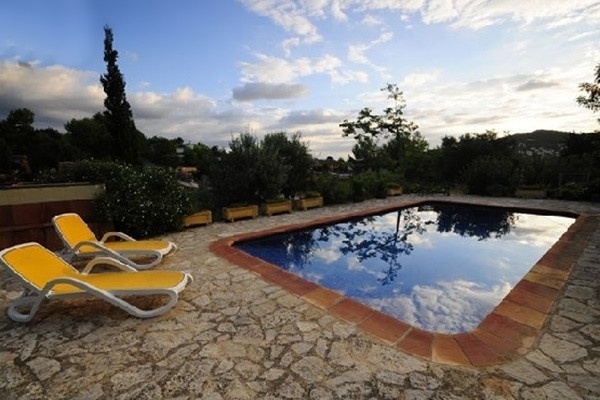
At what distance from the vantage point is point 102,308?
394 centimetres

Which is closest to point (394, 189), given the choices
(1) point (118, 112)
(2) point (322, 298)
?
(2) point (322, 298)

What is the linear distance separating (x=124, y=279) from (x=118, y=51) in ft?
57.5

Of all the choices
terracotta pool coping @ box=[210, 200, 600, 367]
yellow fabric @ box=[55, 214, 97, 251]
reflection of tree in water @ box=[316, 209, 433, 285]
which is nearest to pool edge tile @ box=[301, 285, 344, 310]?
terracotta pool coping @ box=[210, 200, 600, 367]

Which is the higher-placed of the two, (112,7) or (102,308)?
(112,7)

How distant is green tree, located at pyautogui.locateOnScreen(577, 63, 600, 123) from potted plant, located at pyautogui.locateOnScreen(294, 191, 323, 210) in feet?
38.5

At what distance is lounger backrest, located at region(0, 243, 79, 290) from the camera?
3.48 metres

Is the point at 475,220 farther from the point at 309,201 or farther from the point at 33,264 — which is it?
the point at 33,264

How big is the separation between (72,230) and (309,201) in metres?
8.01

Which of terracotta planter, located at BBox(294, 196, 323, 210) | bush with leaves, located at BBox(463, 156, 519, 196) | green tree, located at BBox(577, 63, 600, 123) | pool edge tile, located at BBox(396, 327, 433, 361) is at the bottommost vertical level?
pool edge tile, located at BBox(396, 327, 433, 361)

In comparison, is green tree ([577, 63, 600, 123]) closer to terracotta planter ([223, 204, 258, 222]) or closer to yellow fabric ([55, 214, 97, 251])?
terracotta planter ([223, 204, 258, 222])

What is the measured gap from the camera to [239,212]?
9.88 meters

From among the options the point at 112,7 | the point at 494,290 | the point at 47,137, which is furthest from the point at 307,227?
the point at 47,137

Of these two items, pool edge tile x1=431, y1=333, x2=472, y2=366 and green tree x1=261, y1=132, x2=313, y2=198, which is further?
green tree x1=261, y1=132, x2=313, y2=198

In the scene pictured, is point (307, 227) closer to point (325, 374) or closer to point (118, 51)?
point (325, 374)
